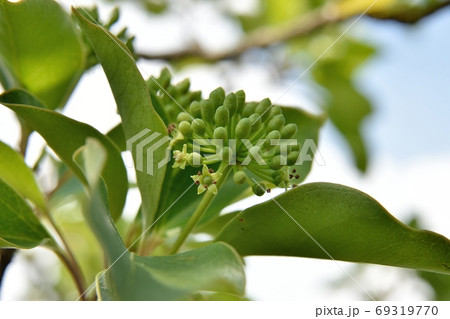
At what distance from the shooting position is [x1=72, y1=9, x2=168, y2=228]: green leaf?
104 centimetres

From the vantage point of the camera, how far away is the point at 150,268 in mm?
920

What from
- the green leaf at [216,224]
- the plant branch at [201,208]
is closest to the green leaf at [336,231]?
the plant branch at [201,208]

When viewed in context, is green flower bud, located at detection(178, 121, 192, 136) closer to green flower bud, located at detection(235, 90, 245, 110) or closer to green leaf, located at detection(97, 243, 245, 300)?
green flower bud, located at detection(235, 90, 245, 110)

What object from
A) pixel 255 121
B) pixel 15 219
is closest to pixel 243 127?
pixel 255 121

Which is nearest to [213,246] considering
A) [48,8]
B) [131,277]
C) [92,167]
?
[131,277]

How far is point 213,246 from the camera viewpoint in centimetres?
93

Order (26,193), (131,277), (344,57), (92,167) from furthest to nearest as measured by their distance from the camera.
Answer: (344,57), (26,193), (131,277), (92,167)

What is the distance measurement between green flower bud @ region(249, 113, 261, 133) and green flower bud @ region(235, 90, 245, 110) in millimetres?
60

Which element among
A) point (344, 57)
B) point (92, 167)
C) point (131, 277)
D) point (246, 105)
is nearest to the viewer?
point (92, 167)

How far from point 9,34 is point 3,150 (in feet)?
0.92

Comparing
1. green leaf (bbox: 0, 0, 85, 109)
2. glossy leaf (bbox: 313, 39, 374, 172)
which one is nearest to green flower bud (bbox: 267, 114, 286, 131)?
green leaf (bbox: 0, 0, 85, 109)

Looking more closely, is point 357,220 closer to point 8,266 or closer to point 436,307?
point 436,307

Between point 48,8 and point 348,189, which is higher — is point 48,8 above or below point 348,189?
above

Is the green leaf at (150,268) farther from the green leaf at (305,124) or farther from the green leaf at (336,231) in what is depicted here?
the green leaf at (305,124)
